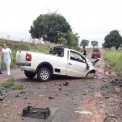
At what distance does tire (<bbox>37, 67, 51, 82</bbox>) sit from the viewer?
53.0ft

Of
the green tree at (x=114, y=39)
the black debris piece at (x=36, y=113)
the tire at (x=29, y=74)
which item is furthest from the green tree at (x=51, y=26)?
the black debris piece at (x=36, y=113)

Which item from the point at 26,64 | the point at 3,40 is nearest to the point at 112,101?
the point at 26,64

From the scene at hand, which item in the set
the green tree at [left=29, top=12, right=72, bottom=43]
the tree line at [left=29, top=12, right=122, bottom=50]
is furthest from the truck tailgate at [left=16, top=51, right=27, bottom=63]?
the green tree at [left=29, top=12, right=72, bottom=43]

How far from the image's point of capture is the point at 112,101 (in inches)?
449

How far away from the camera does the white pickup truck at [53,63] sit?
15867mm

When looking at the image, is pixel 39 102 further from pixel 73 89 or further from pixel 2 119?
pixel 73 89

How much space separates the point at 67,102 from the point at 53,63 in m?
5.77

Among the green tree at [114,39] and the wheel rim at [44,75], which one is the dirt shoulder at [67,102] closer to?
the wheel rim at [44,75]

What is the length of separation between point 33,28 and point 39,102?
61337 millimetres

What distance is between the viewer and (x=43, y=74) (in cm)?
1631

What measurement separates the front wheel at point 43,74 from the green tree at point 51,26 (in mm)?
47661

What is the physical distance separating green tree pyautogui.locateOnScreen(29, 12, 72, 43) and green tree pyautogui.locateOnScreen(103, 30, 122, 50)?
4514 centimetres

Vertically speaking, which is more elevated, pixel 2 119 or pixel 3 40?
pixel 3 40

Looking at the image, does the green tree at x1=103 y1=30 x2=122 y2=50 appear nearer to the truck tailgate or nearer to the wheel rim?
the wheel rim
